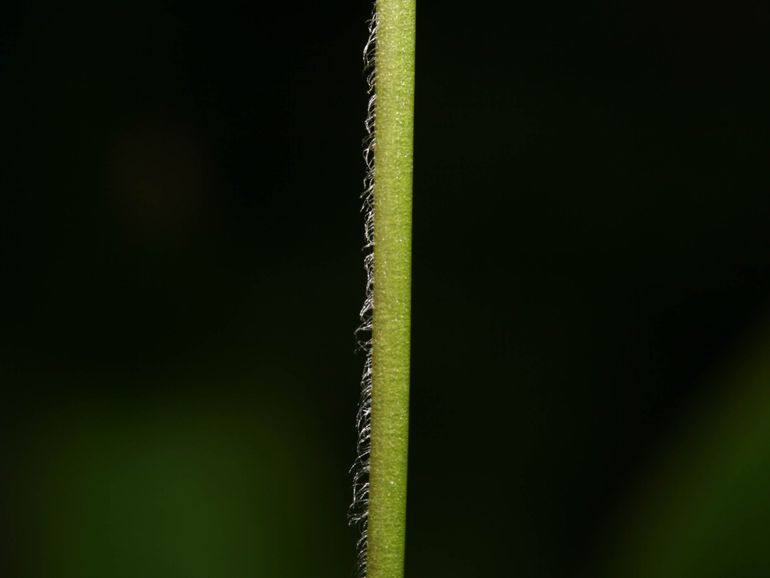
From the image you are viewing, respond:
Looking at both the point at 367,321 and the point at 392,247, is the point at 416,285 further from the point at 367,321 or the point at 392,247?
the point at 392,247

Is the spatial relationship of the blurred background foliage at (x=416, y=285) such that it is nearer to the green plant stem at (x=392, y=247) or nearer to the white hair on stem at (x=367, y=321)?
the white hair on stem at (x=367, y=321)

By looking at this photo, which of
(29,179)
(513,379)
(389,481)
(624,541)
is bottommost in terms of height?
(389,481)

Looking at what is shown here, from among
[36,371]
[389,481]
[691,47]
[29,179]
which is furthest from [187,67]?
[389,481]

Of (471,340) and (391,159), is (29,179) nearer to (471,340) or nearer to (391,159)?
(471,340)

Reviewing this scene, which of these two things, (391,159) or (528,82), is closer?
(391,159)

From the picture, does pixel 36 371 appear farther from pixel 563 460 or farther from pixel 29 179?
pixel 563 460

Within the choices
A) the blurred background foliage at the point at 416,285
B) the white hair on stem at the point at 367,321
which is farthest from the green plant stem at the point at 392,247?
the blurred background foliage at the point at 416,285

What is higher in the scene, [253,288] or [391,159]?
[253,288]
